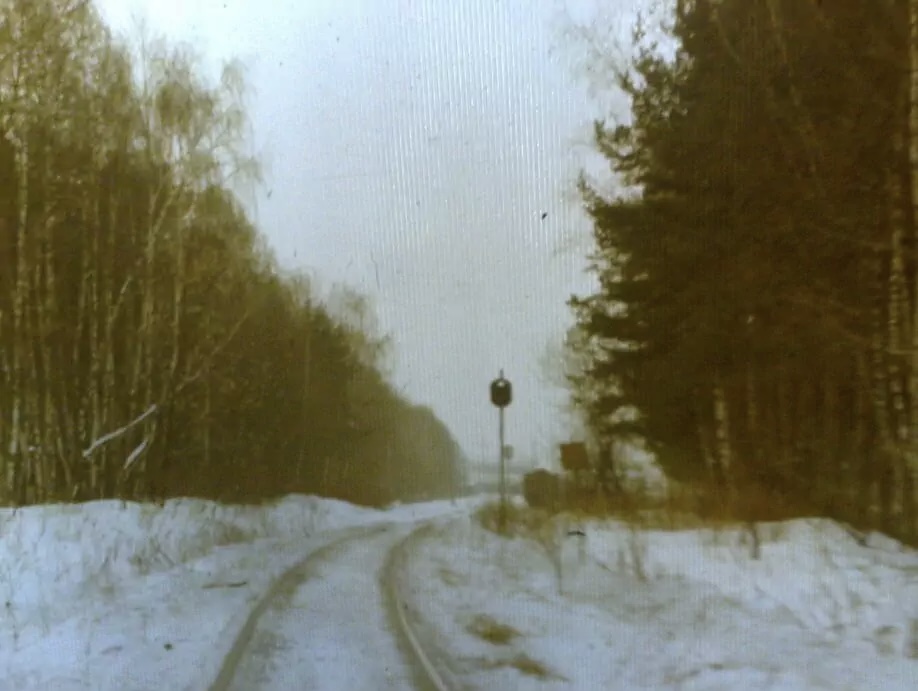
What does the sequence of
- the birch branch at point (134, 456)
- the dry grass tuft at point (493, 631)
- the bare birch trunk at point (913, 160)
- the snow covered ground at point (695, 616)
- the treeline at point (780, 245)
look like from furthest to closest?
the birch branch at point (134, 456), the treeline at point (780, 245), the bare birch trunk at point (913, 160), the dry grass tuft at point (493, 631), the snow covered ground at point (695, 616)

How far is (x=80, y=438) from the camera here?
2273 centimetres

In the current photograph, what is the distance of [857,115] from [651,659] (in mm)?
7699

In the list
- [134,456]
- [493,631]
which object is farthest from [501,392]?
[493,631]

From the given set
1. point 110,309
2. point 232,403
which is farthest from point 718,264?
point 232,403

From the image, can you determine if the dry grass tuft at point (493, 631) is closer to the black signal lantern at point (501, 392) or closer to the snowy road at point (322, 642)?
the snowy road at point (322, 642)

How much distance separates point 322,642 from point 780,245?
8983 millimetres

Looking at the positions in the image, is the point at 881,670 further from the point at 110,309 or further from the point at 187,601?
the point at 110,309

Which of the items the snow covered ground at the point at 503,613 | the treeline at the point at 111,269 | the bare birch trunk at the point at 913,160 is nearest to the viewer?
the snow covered ground at the point at 503,613

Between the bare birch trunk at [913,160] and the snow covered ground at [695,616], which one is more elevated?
the bare birch trunk at [913,160]

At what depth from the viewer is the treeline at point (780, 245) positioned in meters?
12.7

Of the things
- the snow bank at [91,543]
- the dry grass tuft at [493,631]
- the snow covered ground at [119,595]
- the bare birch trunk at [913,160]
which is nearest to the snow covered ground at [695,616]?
the dry grass tuft at [493,631]

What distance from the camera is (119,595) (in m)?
13.8

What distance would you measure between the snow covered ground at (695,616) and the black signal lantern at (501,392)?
6404 millimetres

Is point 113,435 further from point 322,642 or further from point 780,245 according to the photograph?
point 780,245
